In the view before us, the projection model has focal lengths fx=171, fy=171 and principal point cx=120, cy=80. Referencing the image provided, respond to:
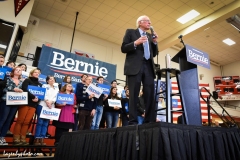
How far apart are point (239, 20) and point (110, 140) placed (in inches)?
300

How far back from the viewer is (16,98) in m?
2.60

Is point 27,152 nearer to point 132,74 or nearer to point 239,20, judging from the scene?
point 132,74

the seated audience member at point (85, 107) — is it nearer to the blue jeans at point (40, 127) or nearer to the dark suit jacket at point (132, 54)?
the blue jeans at point (40, 127)

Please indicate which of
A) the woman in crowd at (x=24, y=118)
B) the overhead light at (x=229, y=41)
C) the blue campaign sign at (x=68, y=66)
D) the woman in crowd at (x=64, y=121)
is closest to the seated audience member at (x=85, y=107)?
the woman in crowd at (x=64, y=121)

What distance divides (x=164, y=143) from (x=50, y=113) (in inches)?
90.6

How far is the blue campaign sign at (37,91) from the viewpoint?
281cm

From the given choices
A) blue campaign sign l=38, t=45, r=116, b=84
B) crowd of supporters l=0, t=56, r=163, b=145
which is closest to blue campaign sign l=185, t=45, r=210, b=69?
crowd of supporters l=0, t=56, r=163, b=145

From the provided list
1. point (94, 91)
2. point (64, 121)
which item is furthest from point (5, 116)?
point (94, 91)

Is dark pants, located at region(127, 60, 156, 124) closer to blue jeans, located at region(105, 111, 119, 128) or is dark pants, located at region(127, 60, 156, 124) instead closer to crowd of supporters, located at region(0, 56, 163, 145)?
crowd of supporters, located at region(0, 56, 163, 145)

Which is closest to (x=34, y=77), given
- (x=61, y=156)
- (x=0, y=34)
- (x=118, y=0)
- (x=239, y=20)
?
(x=61, y=156)

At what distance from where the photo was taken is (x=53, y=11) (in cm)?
702

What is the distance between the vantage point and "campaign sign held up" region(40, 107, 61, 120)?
2.79m

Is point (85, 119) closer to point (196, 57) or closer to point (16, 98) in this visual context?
point (16, 98)

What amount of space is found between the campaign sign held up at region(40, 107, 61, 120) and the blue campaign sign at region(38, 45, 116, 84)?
2839 millimetres
